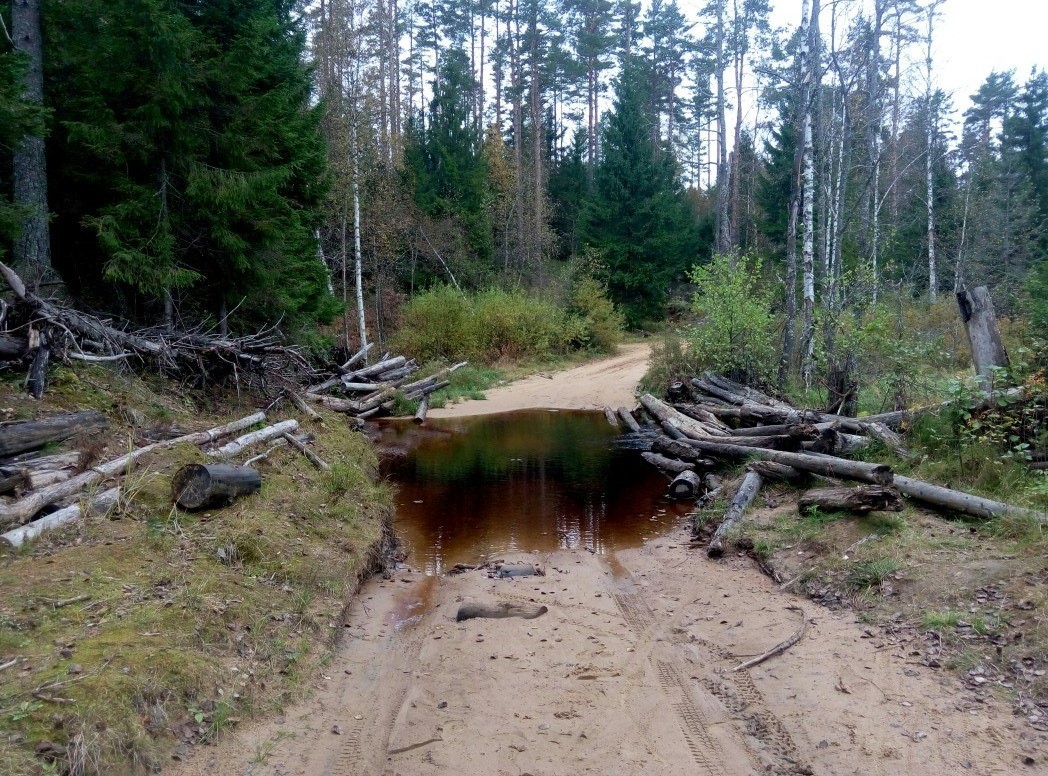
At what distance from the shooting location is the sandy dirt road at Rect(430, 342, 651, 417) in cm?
2048

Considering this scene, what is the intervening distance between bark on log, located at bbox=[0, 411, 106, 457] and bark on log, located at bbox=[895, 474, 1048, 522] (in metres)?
A: 8.59

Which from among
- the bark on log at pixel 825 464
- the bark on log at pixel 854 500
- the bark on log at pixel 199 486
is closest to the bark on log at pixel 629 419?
the bark on log at pixel 825 464

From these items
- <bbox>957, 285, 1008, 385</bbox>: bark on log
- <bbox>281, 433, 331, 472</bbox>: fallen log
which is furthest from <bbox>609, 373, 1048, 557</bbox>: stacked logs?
<bbox>281, 433, 331, 472</bbox>: fallen log

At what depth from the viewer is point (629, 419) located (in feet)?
57.4

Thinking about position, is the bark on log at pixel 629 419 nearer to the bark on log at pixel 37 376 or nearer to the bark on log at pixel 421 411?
the bark on log at pixel 421 411

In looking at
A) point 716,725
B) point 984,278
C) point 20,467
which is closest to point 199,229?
point 20,467

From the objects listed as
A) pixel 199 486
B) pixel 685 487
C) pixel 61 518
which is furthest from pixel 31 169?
pixel 685 487

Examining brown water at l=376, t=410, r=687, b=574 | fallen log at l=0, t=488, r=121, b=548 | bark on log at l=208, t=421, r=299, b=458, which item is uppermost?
bark on log at l=208, t=421, r=299, b=458

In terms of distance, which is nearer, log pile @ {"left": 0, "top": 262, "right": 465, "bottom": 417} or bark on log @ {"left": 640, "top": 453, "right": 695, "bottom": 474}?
log pile @ {"left": 0, "top": 262, "right": 465, "bottom": 417}

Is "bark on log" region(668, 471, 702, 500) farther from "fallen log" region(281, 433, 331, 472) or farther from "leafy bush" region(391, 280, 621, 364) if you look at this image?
"leafy bush" region(391, 280, 621, 364)

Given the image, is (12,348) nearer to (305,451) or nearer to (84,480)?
(84,480)

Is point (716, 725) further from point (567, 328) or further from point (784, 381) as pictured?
point (567, 328)

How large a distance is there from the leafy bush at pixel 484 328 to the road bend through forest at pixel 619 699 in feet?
62.7

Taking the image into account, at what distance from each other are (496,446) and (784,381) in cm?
696
